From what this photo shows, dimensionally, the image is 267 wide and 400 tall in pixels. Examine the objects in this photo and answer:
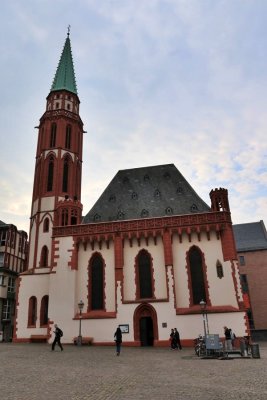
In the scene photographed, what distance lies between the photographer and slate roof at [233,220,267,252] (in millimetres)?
52156

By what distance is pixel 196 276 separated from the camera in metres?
28.7

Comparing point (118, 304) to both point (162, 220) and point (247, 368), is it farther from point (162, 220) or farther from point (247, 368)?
point (247, 368)

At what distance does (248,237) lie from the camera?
178 feet

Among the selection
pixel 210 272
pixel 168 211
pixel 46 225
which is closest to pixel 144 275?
pixel 210 272

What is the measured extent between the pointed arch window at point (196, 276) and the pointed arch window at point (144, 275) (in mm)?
3630

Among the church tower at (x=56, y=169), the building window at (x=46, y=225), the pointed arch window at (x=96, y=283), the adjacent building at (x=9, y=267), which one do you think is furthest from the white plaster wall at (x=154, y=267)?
the adjacent building at (x=9, y=267)

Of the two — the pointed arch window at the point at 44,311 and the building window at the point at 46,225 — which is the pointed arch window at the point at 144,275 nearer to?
the pointed arch window at the point at 44,311

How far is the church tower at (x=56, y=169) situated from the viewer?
115 ft

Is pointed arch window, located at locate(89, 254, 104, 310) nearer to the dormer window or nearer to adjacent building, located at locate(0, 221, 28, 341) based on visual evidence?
the dormer window

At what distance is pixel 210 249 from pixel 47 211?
18.6 meters

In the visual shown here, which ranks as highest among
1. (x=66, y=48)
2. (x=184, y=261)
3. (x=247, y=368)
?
(x=66, y=48)

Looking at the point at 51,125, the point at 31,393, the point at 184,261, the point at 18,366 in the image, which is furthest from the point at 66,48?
the point at 31,393

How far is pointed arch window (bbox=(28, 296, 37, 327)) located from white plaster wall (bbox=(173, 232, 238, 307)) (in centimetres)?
1448

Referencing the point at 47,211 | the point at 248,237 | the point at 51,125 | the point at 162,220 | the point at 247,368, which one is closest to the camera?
the point at 247,368
